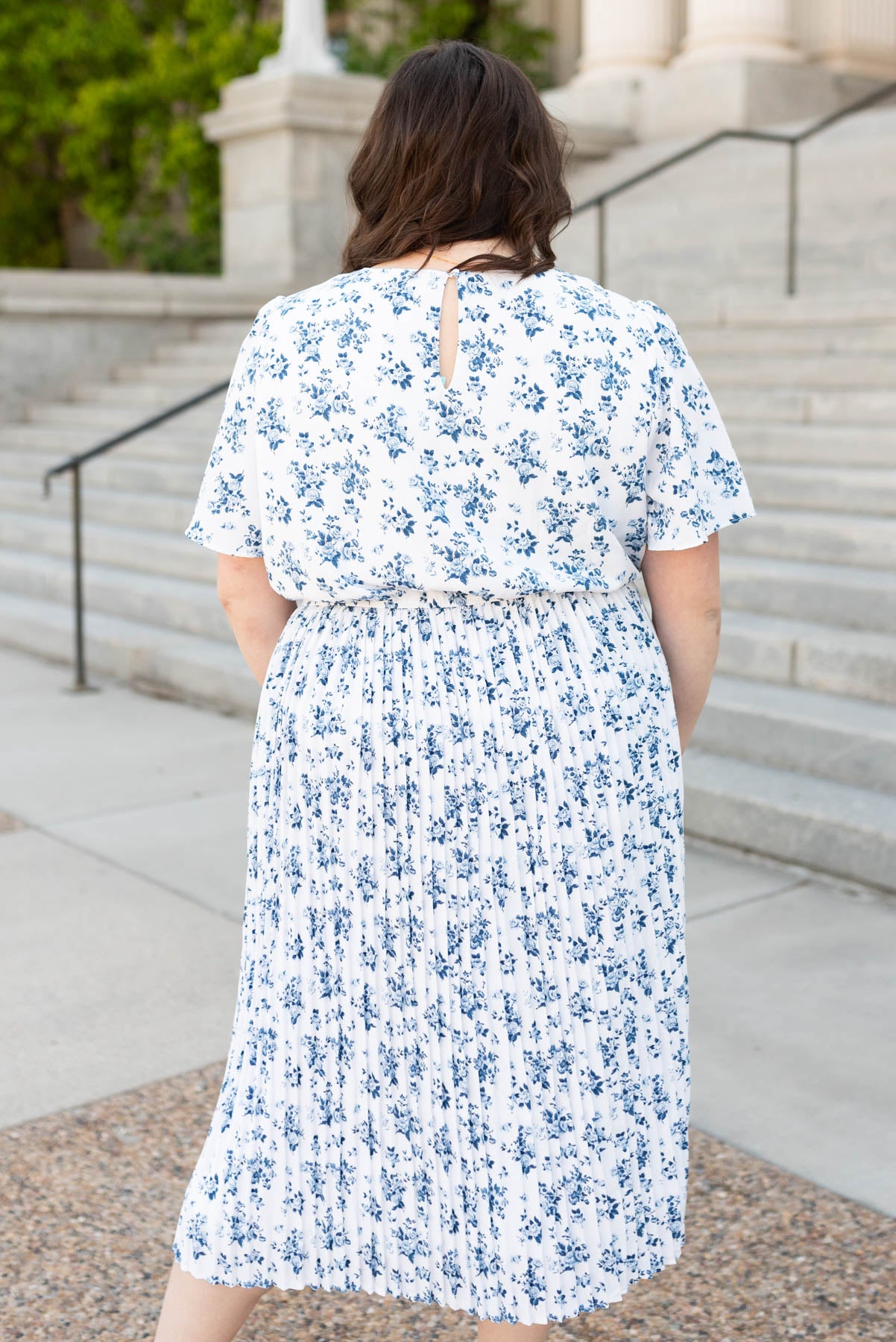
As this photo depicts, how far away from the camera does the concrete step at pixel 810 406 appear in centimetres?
751

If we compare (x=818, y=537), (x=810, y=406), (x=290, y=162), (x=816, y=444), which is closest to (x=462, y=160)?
(x=818, y=537)

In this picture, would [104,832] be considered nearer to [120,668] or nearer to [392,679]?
[120,668]

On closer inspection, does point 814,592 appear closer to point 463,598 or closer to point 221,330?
point 463,598

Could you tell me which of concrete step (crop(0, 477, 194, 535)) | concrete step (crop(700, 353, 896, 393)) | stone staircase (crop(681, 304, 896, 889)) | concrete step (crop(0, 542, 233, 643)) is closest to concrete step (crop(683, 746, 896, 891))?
stone staircase (crop(681, 304, 896, 889))

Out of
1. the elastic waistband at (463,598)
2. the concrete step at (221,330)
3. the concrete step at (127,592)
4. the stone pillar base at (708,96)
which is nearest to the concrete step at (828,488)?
the concrete step at (127,592)

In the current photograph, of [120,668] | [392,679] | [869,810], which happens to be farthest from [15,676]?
[392,679]

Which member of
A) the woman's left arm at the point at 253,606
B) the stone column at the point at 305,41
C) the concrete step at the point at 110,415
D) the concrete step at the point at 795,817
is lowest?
the concrete step at the point at 795,817

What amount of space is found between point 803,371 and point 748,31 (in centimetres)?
645

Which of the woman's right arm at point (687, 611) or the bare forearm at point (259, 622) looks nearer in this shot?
the woman's right arm at point (687, 611)

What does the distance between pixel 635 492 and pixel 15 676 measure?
20.8ft

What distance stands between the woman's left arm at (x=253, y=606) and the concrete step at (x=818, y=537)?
4383mm

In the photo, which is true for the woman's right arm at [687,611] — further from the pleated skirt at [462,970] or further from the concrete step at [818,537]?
the concrete step at [818,537]

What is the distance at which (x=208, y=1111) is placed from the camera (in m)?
3.29

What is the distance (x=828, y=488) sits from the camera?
684 centimetres
